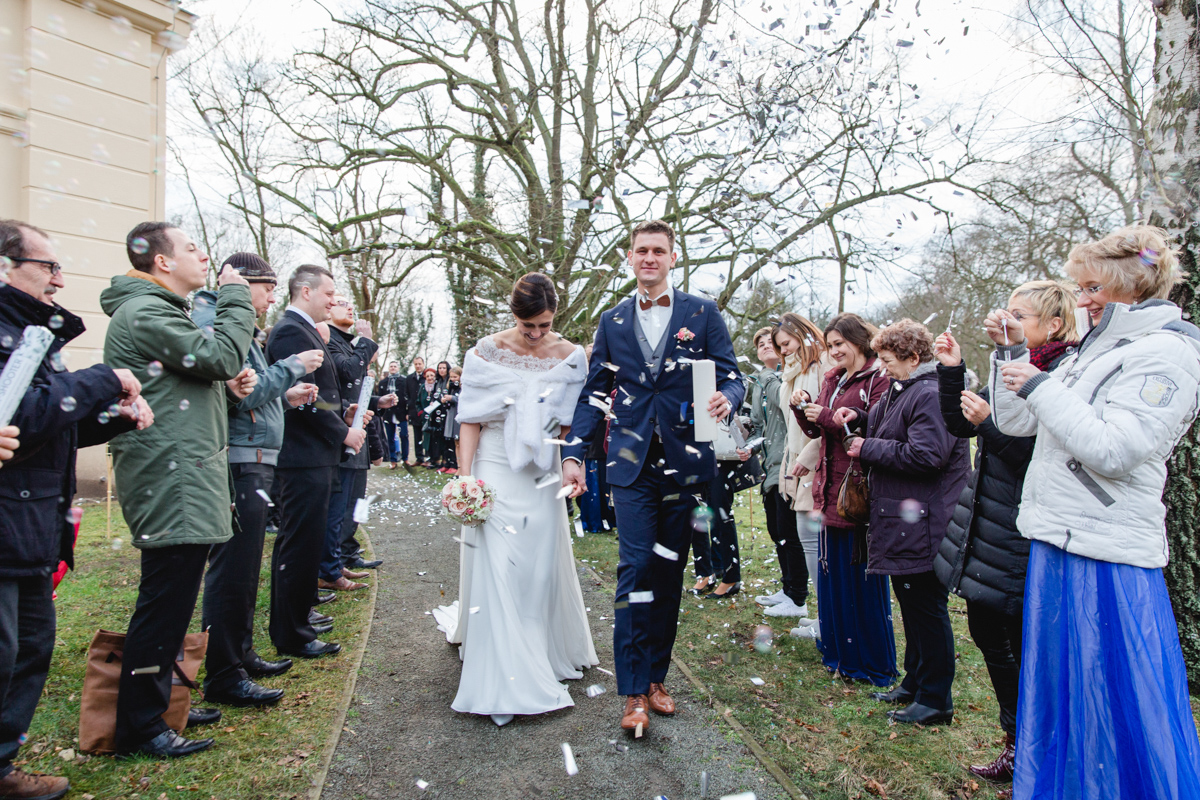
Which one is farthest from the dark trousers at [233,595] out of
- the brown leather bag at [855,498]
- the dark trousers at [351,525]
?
the brown leather bag at [855,498]

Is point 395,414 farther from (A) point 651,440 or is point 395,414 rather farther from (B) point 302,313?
(A) point 651,440

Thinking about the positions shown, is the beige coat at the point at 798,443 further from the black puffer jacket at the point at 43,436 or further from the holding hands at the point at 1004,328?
the black puffer jacket at the point at 43,436

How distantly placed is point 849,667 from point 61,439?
423 cm

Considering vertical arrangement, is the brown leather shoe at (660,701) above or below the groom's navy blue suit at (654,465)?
below

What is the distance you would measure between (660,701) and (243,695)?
2.23 m

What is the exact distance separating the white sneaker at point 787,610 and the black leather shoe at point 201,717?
12.7ft

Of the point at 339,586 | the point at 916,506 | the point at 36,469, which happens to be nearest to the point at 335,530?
the point at 339,586

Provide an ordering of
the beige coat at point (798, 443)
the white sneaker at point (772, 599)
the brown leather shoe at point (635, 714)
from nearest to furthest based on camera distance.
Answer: the brown leather shoe at point (635, 714)
the beige coat at point (798, 443)
the white sneaker at point (772, 599)

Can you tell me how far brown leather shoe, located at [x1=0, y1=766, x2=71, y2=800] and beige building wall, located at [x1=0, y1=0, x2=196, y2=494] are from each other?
8.82 metres

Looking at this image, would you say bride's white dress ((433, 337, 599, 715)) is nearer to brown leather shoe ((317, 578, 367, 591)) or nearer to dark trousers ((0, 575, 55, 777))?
dark trousers ((0, 575, 55, 777))

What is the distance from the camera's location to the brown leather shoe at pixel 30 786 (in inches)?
102

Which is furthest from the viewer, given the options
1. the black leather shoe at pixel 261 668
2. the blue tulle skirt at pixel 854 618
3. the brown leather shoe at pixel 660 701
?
the blue tulle skirt at pixel 854 618

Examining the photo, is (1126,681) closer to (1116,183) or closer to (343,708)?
(343,708)

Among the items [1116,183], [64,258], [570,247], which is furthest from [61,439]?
[1116,183]
